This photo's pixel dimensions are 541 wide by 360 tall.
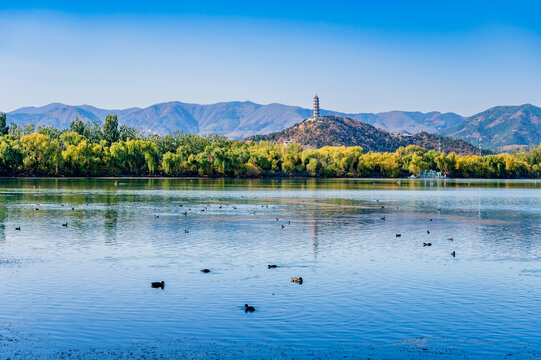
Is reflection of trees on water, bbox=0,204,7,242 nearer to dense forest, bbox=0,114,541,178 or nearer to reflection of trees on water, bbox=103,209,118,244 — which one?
reflection of trees on water, bbox=103,209,118,244

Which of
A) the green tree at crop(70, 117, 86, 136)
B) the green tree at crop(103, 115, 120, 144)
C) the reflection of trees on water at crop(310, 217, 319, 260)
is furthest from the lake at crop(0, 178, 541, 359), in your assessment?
the green tree at crop(70, 117, 86, 136)

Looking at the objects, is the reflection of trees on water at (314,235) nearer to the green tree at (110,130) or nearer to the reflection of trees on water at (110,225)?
the reflection of trees on water at (110,225)

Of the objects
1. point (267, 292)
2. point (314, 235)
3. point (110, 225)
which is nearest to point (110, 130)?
point (110, 225)

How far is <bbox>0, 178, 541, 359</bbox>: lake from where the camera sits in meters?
15.7

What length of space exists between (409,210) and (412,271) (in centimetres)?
3664

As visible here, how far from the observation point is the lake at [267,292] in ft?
51.5

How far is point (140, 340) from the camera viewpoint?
15898mm

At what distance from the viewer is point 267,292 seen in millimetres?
21312

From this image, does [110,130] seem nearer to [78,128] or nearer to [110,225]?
[78,128]

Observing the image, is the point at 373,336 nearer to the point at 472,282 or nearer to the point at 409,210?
the point at 472,282

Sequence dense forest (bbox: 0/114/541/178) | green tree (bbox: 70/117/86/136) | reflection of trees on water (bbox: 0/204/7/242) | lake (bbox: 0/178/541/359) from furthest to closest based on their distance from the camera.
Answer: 1. green tree (bbox: 70/117/86/136)
2. dense forest (bbox: 0/114/541/178)
3. reflection of trees on water (bbox: 0/204/7/242)
4. lake (bbox: 0/178/541/359)

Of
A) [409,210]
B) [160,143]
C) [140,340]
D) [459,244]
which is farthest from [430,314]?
[160,143]

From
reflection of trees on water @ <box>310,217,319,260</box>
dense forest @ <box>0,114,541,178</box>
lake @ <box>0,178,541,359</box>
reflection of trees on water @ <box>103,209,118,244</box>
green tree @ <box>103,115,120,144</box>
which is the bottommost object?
lake @ <box>0,178,541,359</box>

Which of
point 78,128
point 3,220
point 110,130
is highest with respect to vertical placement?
point 78,128
